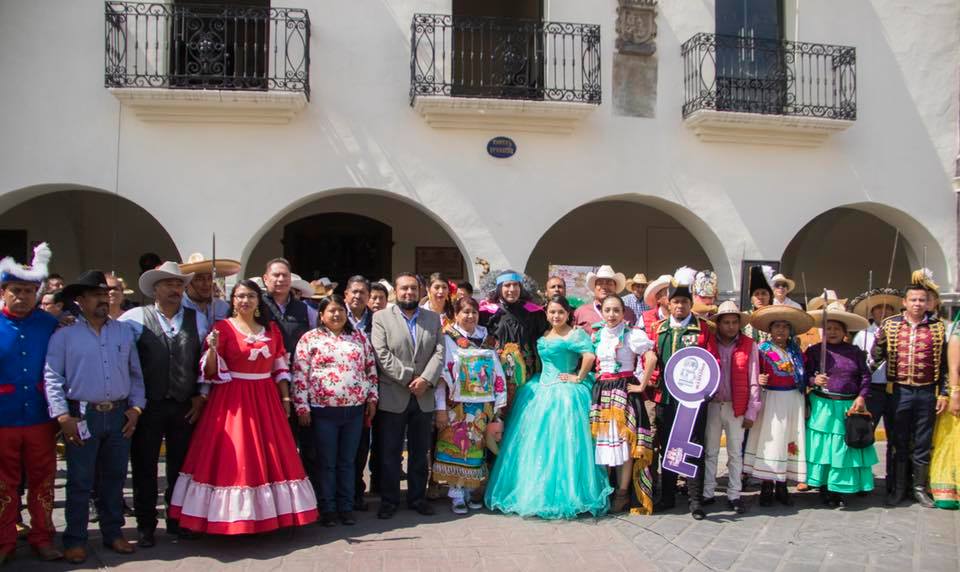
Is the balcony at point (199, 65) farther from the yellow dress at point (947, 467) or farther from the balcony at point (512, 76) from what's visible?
the yellow dress at point (947, 467)

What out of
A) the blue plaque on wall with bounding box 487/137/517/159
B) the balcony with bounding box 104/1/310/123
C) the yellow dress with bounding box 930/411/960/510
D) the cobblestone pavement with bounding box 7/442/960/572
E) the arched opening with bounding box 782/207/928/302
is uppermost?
the balcony with bounding box 104/1/310/123

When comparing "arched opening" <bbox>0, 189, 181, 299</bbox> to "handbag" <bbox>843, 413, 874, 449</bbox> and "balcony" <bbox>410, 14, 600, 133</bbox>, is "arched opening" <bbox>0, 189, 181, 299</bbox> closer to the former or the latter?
"balcony" <bbox>410, 14, 600, 133</bbox>

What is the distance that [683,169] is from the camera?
10.1 m

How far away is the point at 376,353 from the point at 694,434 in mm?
2525

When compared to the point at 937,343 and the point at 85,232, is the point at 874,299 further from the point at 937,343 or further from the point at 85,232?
the point at 85,232

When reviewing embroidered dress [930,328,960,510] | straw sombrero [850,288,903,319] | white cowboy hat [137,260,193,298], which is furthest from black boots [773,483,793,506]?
white cowboy hat [137,260,193,298]

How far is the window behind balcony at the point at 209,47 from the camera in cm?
888

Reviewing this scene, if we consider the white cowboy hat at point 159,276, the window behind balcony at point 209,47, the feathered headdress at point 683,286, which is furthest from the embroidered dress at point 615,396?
the window behind balcony at point 209,47

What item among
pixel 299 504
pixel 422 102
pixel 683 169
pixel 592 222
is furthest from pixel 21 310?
pixel 592 222

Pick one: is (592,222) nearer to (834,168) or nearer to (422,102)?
(834,168)

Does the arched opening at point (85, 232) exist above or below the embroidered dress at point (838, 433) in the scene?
above

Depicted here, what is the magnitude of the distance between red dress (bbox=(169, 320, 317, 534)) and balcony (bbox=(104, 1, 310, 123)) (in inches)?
180

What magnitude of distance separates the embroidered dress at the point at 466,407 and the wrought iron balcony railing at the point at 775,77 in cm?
554

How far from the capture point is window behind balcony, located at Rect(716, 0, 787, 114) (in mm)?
10062
